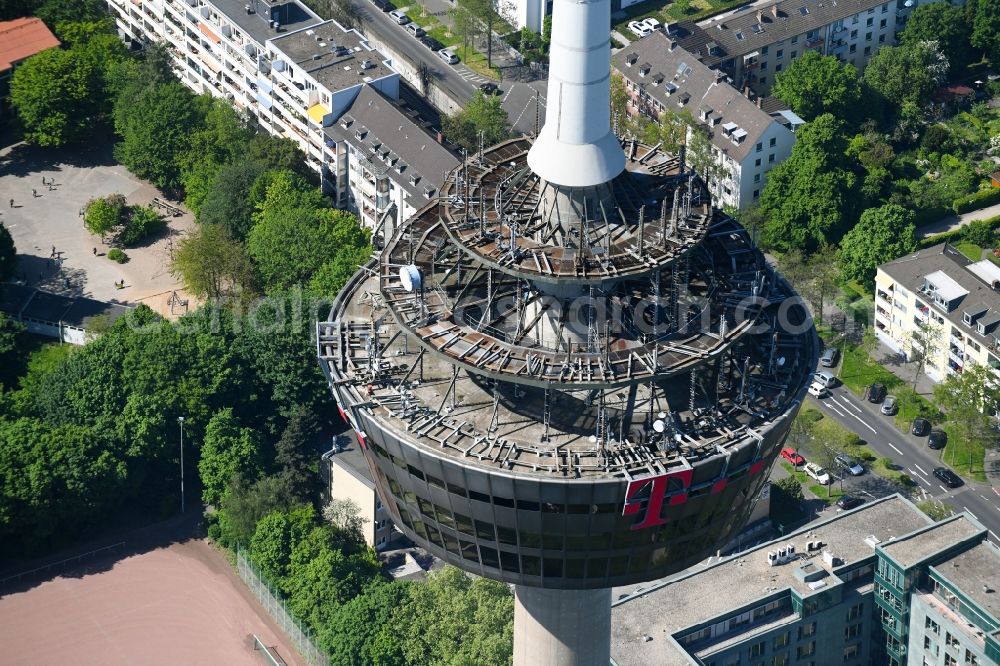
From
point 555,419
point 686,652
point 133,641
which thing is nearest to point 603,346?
point 555,419

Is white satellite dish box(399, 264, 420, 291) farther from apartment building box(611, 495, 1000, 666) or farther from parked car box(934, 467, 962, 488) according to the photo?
parked car box(934, 467, 962, 488)

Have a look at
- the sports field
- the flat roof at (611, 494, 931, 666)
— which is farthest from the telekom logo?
the sports field

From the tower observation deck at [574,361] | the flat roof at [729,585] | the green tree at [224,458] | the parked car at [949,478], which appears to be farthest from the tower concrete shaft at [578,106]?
the parked car at [949,478]

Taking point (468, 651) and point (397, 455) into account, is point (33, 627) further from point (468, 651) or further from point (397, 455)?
point (397, 455)

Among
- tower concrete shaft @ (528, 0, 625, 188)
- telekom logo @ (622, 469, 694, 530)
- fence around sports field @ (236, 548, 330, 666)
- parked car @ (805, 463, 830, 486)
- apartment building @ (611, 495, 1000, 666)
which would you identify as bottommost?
fence around sports field @ (236, 548, 330, 666)

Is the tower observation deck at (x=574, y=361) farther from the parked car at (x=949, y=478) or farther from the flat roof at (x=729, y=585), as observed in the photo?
the parked car at (x=949, y=478)

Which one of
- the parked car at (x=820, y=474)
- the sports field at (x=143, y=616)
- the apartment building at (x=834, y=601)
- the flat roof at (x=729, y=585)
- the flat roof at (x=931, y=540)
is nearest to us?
the flat roof at (x=729, y=585)
